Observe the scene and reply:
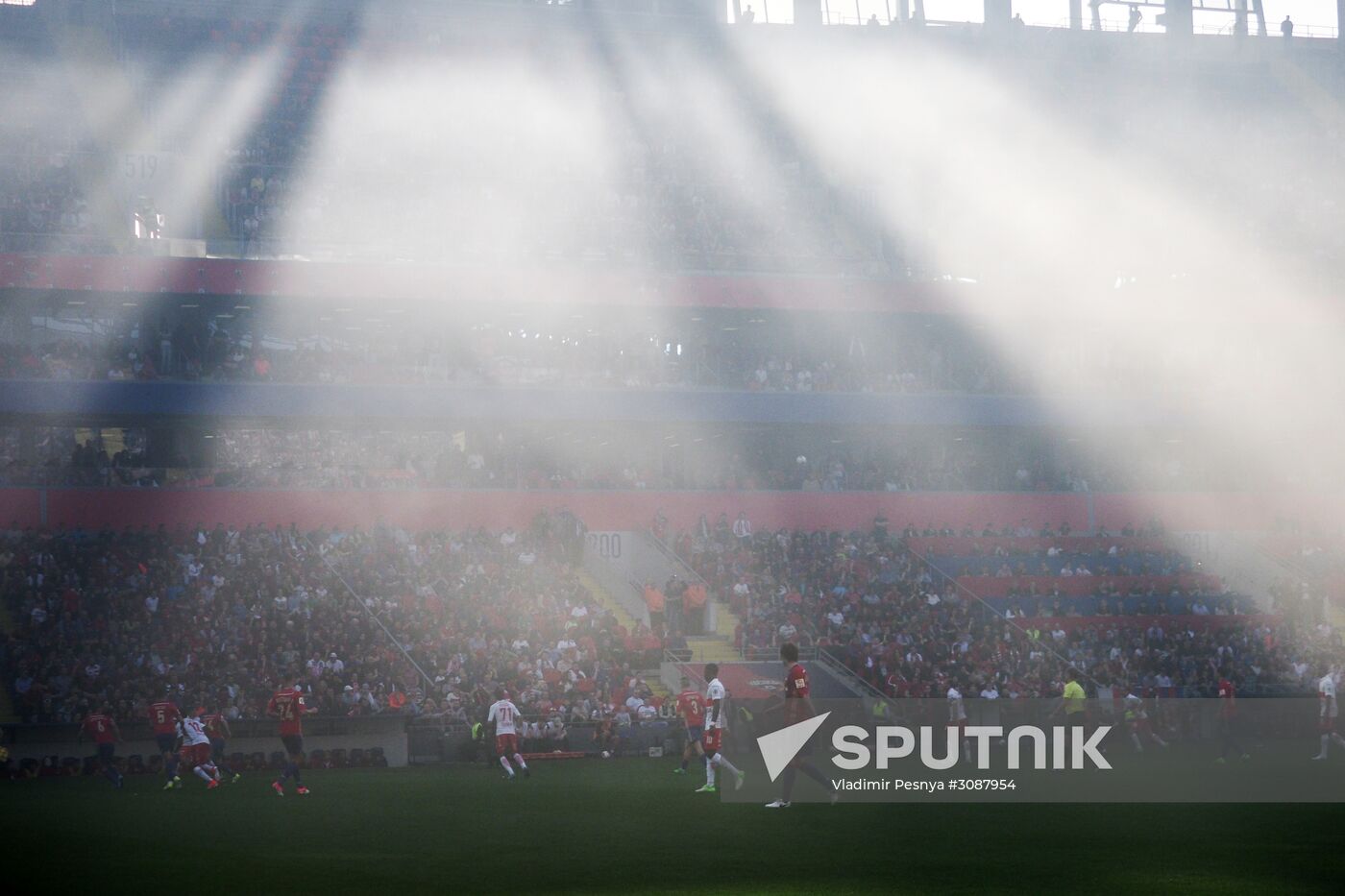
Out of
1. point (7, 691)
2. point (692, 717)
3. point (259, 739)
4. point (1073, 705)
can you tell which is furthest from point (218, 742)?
point (1073, 705)

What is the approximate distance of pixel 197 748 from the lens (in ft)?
78.5

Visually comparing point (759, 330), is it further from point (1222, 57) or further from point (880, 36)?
point (1222, 57)

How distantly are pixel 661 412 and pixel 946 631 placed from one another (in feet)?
39.5

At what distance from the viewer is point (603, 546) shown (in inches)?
1674

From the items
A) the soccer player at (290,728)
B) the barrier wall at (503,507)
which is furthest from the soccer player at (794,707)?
the barrier wall at (503,507)

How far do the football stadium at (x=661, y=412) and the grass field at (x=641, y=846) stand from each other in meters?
0.39

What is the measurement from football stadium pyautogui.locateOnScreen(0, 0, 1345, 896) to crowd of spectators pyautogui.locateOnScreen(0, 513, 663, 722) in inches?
5.5

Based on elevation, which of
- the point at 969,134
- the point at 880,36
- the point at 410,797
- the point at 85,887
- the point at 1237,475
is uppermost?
the point at 880,36

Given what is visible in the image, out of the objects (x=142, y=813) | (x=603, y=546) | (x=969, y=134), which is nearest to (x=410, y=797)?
(x=142, y=813)

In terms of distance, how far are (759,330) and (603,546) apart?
405 inches

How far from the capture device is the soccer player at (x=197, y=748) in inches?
939

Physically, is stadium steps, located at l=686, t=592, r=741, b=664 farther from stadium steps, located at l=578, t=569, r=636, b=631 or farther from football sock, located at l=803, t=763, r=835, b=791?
football sock, located at l=803, t=763, r=835, b=791

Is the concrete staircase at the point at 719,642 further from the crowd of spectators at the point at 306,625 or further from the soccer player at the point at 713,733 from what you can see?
the soccer player at the point at 713,733

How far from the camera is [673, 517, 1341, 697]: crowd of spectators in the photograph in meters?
35.5
